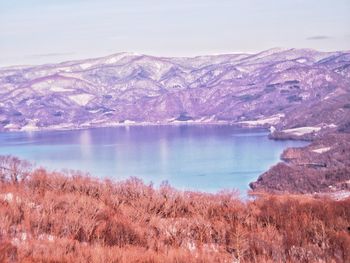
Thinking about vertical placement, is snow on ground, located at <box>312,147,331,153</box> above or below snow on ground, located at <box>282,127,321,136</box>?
above

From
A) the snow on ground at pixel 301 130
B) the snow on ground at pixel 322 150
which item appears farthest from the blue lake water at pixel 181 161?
the snow on ground at pixel 301 130

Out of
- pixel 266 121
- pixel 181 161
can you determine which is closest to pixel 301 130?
pixel 266 121

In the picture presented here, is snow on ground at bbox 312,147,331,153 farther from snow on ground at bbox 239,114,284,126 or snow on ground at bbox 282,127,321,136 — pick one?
snow on ground at bbox 239,114,284,126

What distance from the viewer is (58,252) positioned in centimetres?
945

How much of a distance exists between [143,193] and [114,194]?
1.00 m

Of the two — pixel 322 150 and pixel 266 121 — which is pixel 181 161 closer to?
pixel 322 150

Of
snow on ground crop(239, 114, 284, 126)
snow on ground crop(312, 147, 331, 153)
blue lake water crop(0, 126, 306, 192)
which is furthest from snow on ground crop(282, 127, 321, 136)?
snow on ground crop(239, 114, 284, 126)

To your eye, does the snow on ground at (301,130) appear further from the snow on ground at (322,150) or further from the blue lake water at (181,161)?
the snow on ground at (322,150)

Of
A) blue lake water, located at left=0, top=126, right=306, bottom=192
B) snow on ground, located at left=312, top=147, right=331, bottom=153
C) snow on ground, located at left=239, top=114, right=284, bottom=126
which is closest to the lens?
blue lake water, located at left=0, top=126, right=306, bottom=192

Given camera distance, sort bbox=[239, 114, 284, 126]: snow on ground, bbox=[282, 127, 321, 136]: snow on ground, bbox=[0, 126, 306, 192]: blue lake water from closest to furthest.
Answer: bbox=[0, 126, 306, 192]: blue lake water → bbox=[282, 127, 321, 136]: snow on ground → bbox=[239, 114, 284, 126]: snow on ground

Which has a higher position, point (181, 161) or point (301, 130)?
point (181, 161)

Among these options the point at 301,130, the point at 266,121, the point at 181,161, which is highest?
the point at 181,161

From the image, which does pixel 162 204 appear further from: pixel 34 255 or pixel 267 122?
pixel 267 122

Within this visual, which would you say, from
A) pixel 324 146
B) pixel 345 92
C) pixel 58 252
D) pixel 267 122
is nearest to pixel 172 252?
pixel 58 252
